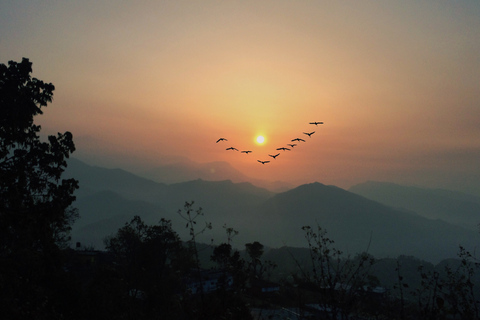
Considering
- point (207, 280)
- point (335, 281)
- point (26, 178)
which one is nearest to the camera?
point (335, 281)

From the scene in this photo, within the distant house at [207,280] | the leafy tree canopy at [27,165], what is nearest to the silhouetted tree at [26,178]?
the leafy tree canopy at [27,165]

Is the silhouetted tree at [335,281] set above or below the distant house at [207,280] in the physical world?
above

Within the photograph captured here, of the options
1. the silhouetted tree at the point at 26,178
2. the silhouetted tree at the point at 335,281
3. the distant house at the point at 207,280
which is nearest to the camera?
the silhouetted tree at the point at 335,281

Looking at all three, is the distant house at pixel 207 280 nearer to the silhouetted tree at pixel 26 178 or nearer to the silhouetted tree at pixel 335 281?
the silhouetted tree at pixel 335 281

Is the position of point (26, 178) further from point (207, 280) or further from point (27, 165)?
point (207, 280)

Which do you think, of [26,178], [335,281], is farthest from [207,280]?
[335,281]

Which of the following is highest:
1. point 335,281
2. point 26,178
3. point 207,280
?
point 26,178

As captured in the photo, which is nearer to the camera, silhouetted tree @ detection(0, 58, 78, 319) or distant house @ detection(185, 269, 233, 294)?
distant house @ detection(185, 269, 233, 294)

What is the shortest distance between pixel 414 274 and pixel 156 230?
604 ft

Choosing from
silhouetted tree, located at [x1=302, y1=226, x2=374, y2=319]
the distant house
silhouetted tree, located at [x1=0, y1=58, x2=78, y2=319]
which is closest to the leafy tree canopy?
silhouetted tree, located at [x1=0, y1=58, x2=78, y2=319]

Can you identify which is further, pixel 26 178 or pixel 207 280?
pixel 207 280

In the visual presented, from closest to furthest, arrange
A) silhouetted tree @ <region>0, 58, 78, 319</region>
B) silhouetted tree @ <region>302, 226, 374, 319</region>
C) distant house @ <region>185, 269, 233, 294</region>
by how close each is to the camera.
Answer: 1. silhouetted tree @ <region>302, 226, 374, 319</region>
2. distant house @ <region>185, 269, 233, 294</region>
3. silhouetted tree @ <region>0, 58, 78, 319</region>

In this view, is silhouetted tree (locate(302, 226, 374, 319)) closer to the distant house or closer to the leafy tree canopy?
the distant house

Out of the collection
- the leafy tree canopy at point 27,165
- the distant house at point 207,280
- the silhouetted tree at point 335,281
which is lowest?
the distant house at point 207,280
